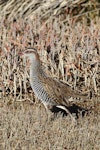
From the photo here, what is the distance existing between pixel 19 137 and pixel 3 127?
0.45m

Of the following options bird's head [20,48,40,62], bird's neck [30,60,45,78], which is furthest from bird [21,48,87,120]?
bird's head [20,48,40,62]

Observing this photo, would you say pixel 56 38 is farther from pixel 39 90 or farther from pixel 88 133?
pixel 88 133

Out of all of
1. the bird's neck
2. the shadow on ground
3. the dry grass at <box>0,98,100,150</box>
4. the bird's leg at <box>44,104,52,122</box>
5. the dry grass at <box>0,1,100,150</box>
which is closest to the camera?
the dry grass at <box>0,98,100,150</box>

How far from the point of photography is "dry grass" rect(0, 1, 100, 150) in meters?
6.97

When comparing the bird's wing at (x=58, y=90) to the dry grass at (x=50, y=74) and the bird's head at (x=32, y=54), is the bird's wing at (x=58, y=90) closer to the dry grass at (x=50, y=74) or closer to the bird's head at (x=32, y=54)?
the dry grass at (x=50, y=74)

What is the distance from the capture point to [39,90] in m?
8.24

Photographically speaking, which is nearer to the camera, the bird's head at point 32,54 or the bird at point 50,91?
the bird at point 50,91

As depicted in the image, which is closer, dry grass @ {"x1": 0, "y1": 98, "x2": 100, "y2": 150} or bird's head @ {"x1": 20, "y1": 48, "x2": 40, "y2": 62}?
dry grass @ {"x1": 0, "y1": 98, "x2": 100, "y2": 150}

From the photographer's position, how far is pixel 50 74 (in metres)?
10.0

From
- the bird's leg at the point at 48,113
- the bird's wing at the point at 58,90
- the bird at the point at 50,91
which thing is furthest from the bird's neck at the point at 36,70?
the bird's leg at the point at 48,113

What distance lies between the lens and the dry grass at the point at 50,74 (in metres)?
6.97

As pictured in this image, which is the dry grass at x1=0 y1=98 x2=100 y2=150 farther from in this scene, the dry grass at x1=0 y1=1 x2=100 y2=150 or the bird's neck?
the bird's neck

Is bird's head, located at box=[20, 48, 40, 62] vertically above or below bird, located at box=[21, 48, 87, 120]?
above

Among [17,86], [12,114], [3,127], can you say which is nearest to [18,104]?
[17,86]
